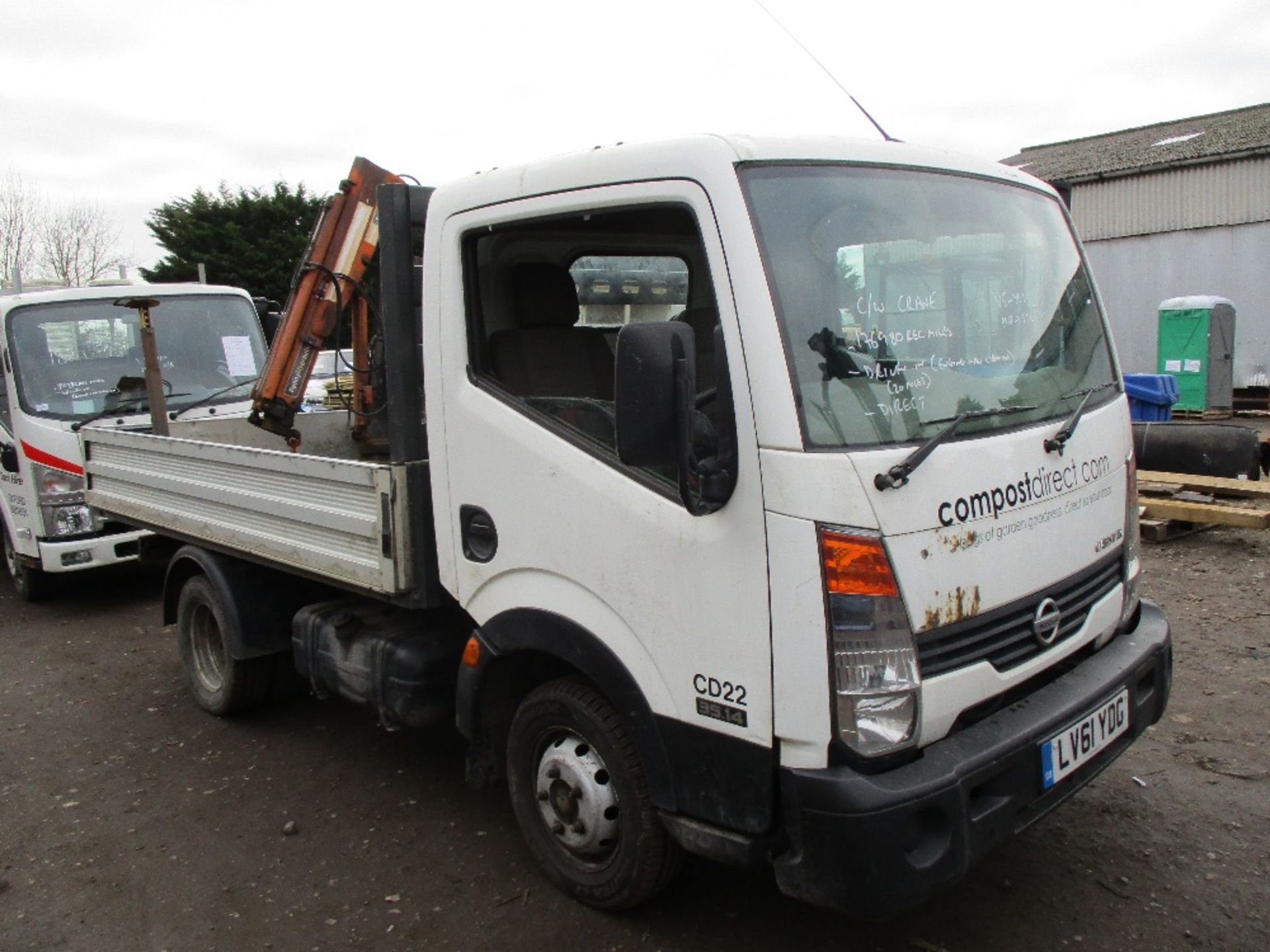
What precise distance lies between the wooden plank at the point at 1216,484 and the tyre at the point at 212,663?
6586 mm

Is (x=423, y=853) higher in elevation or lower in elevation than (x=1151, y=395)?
lower

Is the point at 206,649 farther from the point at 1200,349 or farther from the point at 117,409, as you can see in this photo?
the point at 1200,349

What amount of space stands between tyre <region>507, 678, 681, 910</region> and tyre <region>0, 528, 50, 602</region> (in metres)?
5.68

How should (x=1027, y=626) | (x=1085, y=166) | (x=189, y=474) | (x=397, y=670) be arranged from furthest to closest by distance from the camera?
(x=1085, y=166) < (x=189, y=474) < (x=397, y=670) < (x=1027, y=626)

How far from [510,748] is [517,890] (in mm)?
495

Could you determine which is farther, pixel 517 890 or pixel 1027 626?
pixel 517 890

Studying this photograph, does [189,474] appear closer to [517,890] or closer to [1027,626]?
[517,890]

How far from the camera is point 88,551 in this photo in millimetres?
6992

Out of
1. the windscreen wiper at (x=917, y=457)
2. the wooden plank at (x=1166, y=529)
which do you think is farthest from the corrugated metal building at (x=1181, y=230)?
the windscreen wiper at (x=917, y=457)

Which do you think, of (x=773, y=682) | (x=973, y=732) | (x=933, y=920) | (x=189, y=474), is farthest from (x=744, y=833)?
(x=189, y=474)

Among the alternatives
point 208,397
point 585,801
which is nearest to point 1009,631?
point 585,801

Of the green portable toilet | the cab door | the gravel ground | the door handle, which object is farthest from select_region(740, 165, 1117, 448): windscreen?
the green portable toilet

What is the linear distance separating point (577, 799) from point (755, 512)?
47.5 inches

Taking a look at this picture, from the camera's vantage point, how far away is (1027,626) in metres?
2.76
